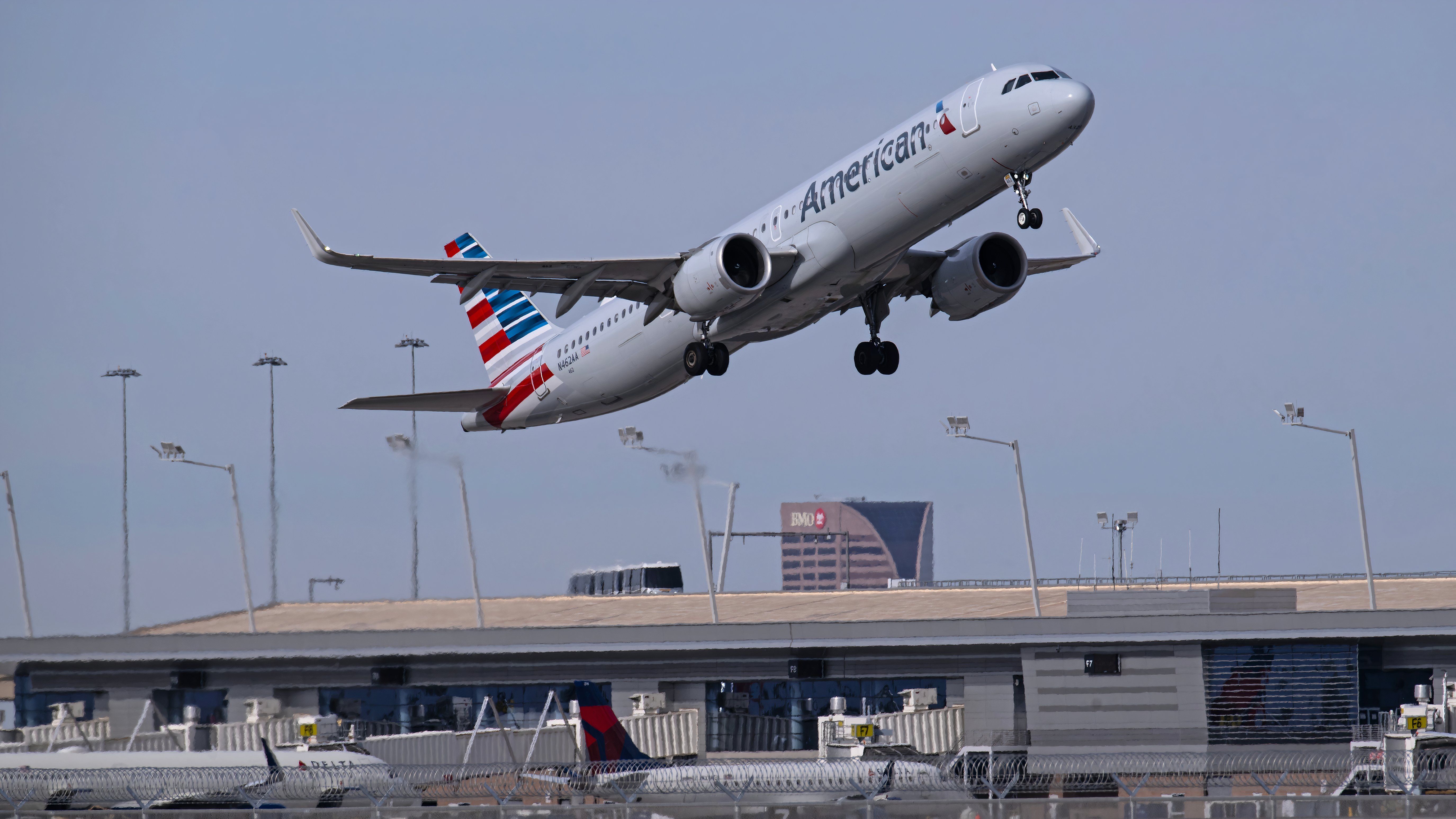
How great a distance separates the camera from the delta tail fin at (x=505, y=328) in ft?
168

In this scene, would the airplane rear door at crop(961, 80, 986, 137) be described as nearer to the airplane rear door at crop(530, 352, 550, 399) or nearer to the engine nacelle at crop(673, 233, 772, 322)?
the engine nacelle at crop(673, 233, 772, 322)

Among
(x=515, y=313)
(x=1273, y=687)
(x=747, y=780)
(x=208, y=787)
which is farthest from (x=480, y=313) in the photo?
(x=747, y=780)

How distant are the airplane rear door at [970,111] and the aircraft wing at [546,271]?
5544 millimetres

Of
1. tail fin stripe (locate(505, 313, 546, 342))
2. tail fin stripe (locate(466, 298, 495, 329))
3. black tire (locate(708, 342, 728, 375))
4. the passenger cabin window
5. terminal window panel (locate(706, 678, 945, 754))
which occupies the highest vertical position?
tail fin stripe (locate(466, 298, 495, 329))

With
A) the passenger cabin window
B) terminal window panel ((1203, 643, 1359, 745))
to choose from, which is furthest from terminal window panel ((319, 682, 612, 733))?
terminal window panel ((1203, 643, 1359, 745))

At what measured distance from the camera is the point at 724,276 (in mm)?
38281

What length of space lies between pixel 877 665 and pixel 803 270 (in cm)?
2135

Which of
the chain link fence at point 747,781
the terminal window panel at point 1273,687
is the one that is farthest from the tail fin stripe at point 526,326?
the terminal window panel at point 1273,687

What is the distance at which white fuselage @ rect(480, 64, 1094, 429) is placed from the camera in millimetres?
34125

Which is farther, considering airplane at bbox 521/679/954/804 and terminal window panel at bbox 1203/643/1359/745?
terminal window panel at bbox 1203/643/1359/745

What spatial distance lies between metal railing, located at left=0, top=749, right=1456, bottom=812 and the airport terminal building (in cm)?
1284

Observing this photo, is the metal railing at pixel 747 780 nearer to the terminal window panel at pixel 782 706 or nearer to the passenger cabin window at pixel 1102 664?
the passenger cabin window at pixel 1102 664

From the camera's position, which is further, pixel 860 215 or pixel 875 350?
pixel 875 350

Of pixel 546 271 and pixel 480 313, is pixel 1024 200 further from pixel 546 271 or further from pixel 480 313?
pixel 480 313
